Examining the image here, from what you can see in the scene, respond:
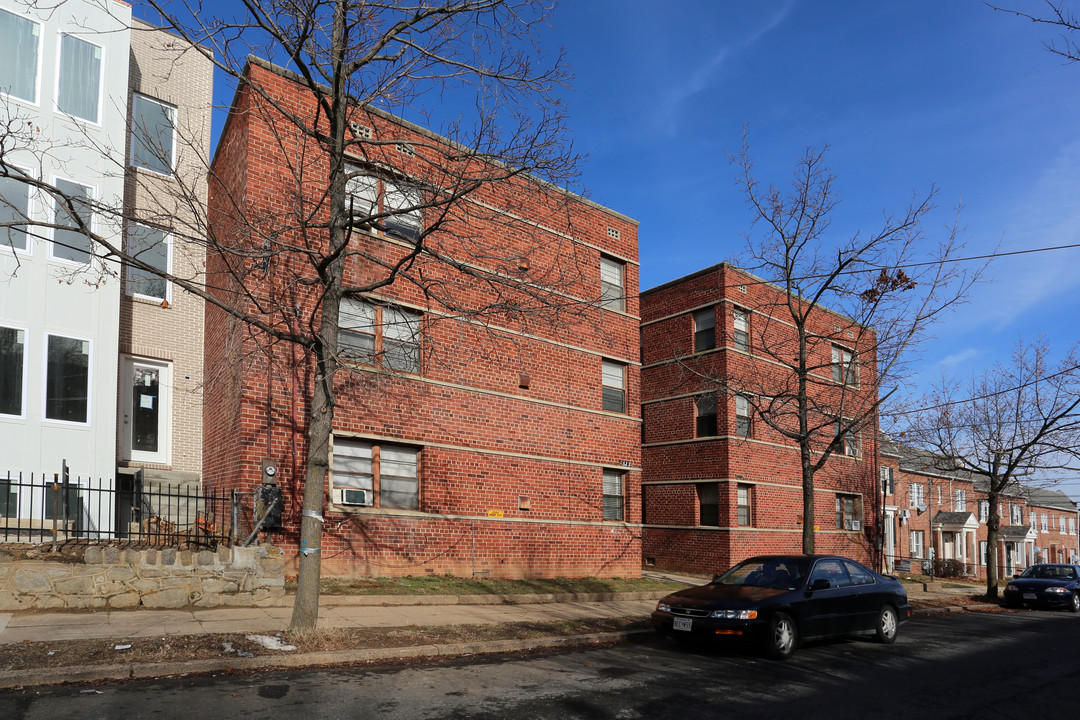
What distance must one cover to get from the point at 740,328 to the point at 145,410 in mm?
17024

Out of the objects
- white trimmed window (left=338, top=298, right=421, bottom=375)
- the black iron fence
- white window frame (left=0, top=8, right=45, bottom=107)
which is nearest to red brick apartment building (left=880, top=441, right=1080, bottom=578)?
white trimmed window (left=338, top=298, right=421, bottom=375)

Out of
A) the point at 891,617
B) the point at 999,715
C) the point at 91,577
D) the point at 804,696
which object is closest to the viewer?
the point at 999,715

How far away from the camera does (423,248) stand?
9.00 m

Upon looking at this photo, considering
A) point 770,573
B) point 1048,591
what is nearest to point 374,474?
point 770,573

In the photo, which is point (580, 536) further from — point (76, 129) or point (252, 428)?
point (76, 129)

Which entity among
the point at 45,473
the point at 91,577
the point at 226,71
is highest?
the point at 226,71

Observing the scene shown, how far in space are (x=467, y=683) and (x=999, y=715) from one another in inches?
200

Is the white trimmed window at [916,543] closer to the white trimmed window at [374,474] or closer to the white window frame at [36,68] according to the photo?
the white trimmed window at [374,474]

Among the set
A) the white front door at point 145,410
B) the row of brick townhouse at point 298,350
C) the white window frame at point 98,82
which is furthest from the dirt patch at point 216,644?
the white window frame at point 98,82

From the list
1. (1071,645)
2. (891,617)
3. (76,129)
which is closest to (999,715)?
(891,617)

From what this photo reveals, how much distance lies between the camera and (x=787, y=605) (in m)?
10.4

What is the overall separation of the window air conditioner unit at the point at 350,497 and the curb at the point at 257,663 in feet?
16.9

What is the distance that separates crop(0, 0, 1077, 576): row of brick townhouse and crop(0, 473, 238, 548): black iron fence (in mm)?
256

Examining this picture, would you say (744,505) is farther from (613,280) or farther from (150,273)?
(150,273)
